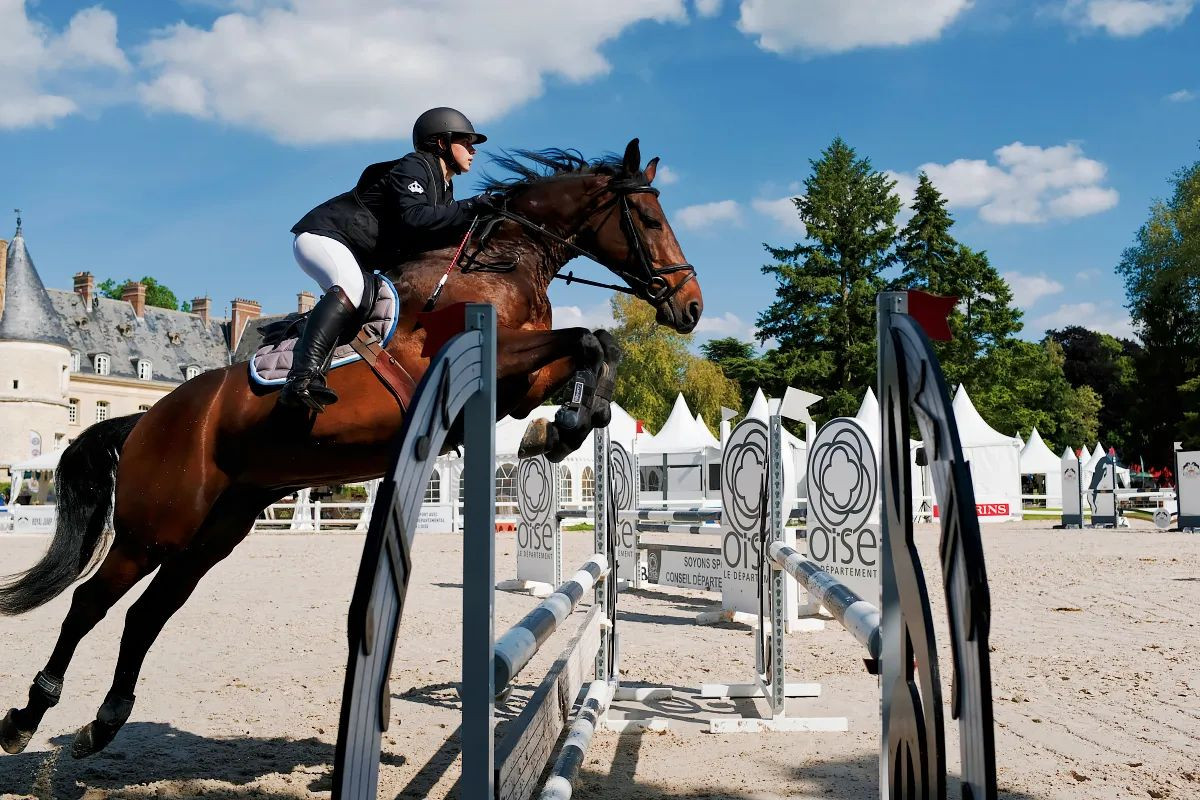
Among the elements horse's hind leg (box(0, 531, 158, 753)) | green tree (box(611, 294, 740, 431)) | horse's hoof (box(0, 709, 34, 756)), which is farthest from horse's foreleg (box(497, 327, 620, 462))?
green tree (box(611, 294, 740, 431))

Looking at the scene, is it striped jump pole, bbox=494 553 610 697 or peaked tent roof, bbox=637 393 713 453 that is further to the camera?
peaked tent roof, bbox=637 393 713 453

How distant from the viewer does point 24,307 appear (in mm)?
45500

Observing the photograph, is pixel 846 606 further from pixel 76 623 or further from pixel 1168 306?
pixel 1168 306

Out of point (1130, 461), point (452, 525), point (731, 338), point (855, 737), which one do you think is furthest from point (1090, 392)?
point (855, 737)

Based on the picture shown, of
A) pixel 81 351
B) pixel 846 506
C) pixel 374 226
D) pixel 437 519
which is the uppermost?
pixel 81 351

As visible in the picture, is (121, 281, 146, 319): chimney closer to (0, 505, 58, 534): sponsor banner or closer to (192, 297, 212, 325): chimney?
(192, 297, 212, 325): chimney

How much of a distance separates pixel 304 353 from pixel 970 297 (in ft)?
141

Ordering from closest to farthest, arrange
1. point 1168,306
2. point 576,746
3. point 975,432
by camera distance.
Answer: point 576,746, point 975,432, point 1168,306

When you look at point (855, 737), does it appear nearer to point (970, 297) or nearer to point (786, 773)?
point (786, 773)

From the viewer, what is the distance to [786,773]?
3635 millimetres

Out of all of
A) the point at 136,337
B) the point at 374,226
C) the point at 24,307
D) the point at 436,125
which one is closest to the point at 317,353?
the point at 374,226

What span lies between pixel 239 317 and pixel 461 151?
5900 centimetres

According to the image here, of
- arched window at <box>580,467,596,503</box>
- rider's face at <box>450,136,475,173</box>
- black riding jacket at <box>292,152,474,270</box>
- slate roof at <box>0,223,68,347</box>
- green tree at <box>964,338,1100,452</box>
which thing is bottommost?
Answer: arched window at <box>580,467,596,503</box>

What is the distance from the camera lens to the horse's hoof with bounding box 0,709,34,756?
3490mm
